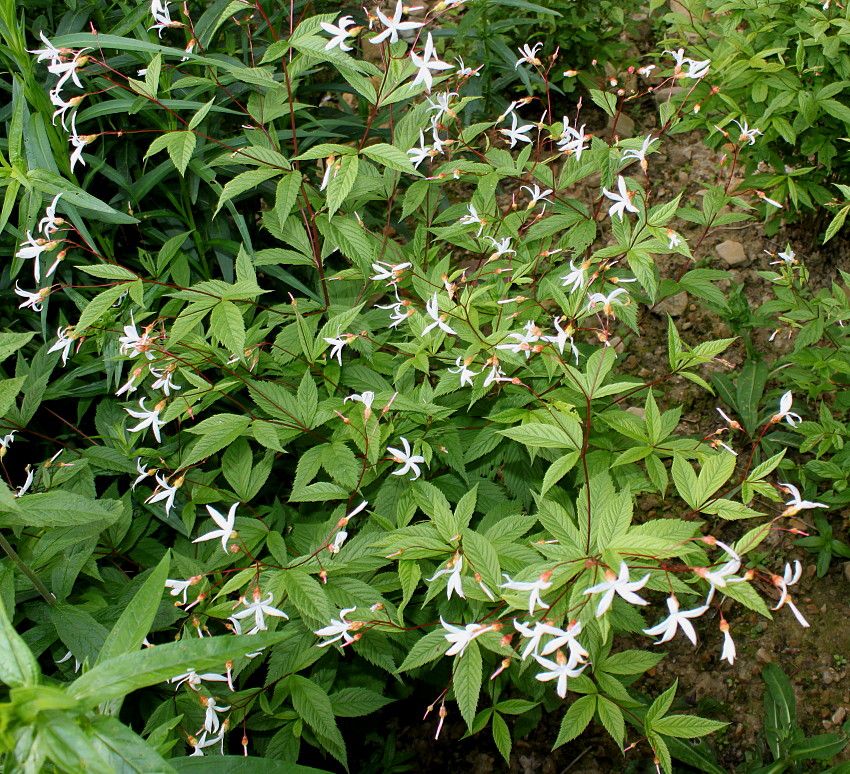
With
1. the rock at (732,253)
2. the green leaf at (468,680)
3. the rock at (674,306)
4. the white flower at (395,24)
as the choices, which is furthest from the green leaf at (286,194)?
the rock at (732,253)

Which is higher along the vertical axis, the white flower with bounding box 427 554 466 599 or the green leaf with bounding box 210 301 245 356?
the green leaf with bounding box 210 301 245 356

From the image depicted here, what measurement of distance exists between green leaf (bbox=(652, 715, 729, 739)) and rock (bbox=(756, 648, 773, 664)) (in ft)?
2.85

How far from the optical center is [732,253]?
2.78 m

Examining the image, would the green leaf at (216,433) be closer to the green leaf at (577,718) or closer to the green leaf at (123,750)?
the green leaf at (123,750)

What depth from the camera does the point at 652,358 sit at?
259 centimetres

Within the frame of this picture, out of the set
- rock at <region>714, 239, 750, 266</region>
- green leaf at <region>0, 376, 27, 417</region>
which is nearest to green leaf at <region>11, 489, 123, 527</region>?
green leaf at <region>0, 376, 27, 417</region>

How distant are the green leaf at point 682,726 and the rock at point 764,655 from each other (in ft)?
2.85

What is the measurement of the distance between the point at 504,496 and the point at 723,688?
1.02 meters

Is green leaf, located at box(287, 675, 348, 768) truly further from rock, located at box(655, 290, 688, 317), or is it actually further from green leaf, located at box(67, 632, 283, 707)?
rock, located at box(655, 290, 688, 317)

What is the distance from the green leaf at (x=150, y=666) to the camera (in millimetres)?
677

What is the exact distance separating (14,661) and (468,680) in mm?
652

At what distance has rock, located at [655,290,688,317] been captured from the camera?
2.70 m

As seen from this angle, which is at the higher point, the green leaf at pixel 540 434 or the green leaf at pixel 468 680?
the green leaf at pixel 540 434

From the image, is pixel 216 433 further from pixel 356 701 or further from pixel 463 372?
pixel 356 701
